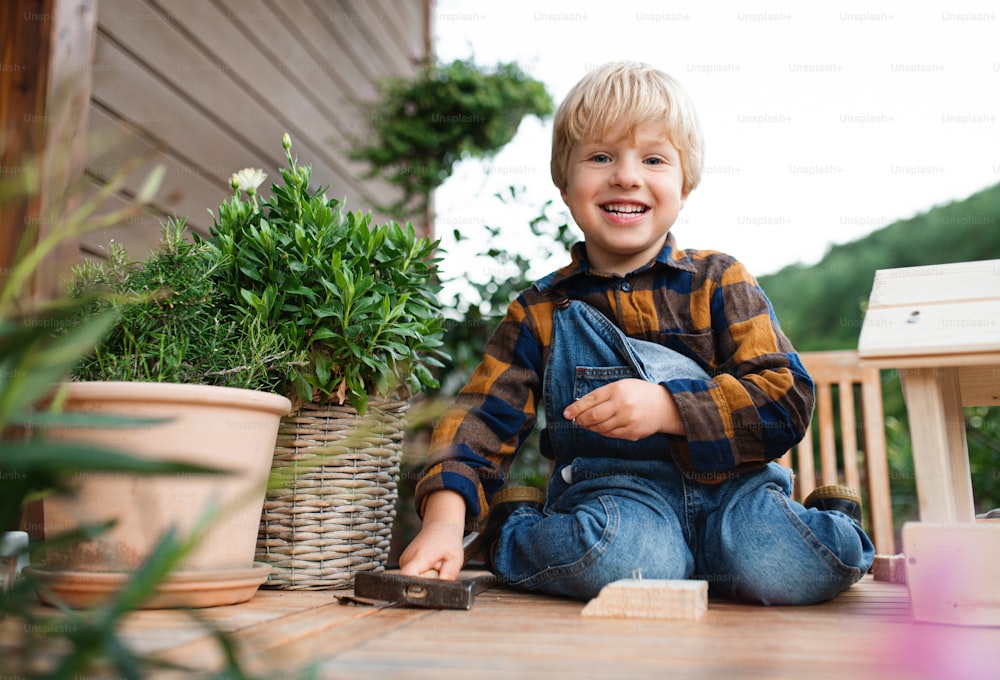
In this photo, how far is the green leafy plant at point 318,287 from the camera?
56.3 inches

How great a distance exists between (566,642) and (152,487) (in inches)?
23.4

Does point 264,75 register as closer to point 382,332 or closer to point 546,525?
point 382,332

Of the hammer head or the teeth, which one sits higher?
the teeth

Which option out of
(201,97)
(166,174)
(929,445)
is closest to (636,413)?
(929,445)

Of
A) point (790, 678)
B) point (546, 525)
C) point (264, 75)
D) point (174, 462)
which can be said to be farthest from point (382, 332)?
point (264, 75)

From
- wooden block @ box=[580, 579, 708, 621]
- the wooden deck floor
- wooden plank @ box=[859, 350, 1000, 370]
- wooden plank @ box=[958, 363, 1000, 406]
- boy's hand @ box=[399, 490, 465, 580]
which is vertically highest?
wooden plank @ box=[958, 363, 1000, 406]

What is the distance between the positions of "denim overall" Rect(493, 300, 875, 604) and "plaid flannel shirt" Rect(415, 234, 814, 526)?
0.17 feet

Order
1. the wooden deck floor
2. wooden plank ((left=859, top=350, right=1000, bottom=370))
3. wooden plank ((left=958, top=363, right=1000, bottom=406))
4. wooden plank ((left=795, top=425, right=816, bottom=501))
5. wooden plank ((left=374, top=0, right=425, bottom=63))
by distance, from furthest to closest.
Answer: wooden plank ((left=374, top=0, right=425, bottom=63))
wooden plank ((left=795, top=425, right=816, bottom=501))
wooden plank ((left=958, top=363, right=1000, bottom=406))
wooden plank ((left=859, top=350, right=1000, bottom=370))
the wooden deck floor

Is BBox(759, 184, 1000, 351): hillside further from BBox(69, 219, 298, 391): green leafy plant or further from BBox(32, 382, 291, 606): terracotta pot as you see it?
BBox(32, 382, 291, 606): terracotta pot

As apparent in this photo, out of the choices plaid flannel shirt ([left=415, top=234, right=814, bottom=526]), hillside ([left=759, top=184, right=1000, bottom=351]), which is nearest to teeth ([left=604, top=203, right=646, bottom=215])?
plaid flannel shirt ([left=415, top=234, right=814, bottom=526])

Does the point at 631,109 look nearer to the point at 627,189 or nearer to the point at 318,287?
the point at 627,189

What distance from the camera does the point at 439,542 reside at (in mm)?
1451

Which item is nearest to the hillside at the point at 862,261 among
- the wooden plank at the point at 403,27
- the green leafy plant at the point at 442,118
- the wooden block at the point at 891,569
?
the green leafy plant at the point at 442,118

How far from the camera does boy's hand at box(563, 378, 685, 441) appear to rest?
1383mm
